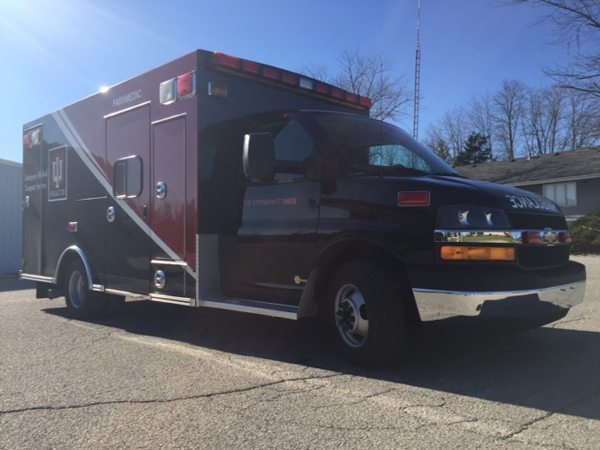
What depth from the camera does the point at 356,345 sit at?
447 centimetres

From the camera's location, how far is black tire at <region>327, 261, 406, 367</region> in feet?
13.8

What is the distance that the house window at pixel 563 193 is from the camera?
996 inches

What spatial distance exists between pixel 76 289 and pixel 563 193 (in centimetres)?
2392

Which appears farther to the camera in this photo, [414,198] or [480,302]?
[414,198]

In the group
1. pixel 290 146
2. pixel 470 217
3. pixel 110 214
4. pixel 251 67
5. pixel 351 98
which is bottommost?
pixel 470 217

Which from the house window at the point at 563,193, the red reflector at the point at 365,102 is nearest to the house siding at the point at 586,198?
the house window at the point at 563,193

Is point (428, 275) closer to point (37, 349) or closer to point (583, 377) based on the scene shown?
point (583, 377)

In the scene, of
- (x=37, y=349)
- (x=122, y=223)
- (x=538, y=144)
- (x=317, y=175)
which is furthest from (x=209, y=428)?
(x=538, y=144)

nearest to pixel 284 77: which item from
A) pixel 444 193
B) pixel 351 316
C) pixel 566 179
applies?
pixel 444 193

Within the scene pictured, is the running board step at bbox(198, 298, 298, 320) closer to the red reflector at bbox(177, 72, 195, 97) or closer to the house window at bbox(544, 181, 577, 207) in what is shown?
the red reflector at bbox(177, 72, 195, 97)

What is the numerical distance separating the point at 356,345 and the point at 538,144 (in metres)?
48.3

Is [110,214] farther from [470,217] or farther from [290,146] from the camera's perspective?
[470,217]

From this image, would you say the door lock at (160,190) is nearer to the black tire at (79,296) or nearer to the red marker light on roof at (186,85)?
the red marker light on roof at (186,85)

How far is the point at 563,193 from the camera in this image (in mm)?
25766
